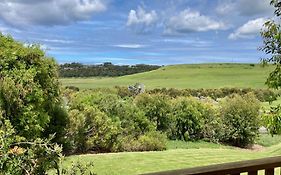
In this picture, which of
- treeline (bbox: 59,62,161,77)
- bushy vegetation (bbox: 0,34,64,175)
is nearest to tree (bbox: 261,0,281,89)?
bushy vegetation (bbox: 0,34,64,175)

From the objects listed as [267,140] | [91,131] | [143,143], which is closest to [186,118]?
[143,143]

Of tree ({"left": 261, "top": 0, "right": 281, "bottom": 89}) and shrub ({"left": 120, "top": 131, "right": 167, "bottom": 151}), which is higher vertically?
tree ({"left": 261, "top": 0, "right": 281, "bottom": 89})

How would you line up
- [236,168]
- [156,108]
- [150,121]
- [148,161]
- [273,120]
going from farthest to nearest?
[156,108], [150,121], [148,161], [273,120], [236,168]

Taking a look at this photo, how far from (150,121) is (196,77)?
20.2 m

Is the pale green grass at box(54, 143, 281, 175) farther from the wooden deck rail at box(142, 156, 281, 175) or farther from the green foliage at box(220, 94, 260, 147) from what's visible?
the wooden deck rail at box(142, 156, 281, 175)

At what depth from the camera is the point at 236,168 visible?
1.55m

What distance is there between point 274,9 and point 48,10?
3.54m

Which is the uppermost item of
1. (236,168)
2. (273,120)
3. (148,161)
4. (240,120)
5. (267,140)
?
(236,168)

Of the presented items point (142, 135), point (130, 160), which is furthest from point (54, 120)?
point (142, 135)

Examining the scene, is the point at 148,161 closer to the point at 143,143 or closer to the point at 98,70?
the point at 143,143

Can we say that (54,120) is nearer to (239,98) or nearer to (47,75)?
(47,75)

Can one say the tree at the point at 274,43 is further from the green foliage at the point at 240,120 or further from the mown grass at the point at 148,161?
the green foliage at the point at 240,120

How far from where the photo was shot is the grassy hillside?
74.8 ft

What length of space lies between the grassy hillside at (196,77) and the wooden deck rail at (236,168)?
17325 millimetres
